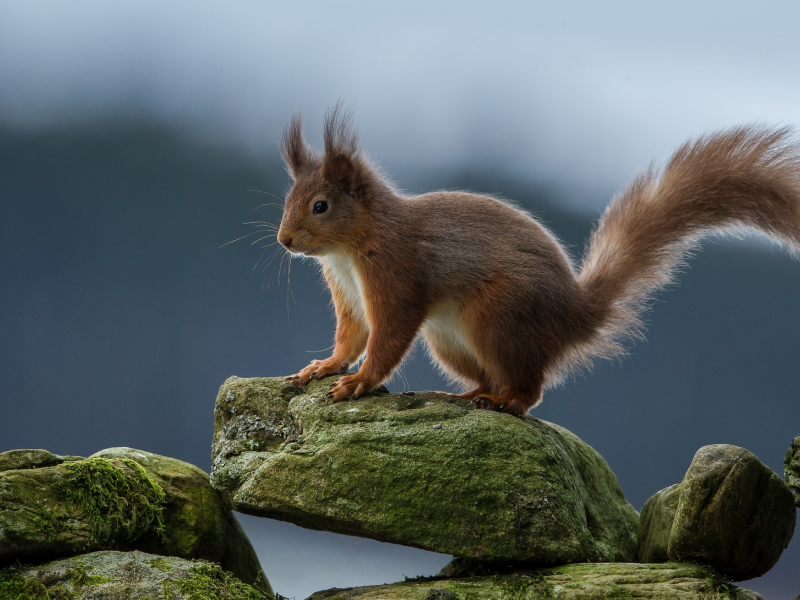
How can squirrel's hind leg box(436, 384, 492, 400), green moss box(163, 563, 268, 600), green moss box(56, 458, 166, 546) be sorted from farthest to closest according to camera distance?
squirrel's hind leg box(436, 384, 492, 400)
green moss box(56, 458, 166, 546)
green moss box(163, 563, 268, 600)

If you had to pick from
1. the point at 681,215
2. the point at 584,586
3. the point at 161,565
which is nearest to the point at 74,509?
the point at 161,565

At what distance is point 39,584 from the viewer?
8.65 feet

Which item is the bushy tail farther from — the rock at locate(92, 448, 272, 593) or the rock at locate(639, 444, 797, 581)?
the rock at locate(92, 448, 272, 593)

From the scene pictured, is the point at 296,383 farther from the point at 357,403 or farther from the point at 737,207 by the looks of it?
the point at 737,207

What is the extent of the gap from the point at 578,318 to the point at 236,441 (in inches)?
69.8

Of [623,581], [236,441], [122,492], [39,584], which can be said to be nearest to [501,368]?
[623,581]

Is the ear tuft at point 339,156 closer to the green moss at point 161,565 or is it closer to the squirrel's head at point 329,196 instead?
the squirrel's head at point 329,196

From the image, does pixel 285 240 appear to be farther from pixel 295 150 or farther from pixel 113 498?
pixel 113 498

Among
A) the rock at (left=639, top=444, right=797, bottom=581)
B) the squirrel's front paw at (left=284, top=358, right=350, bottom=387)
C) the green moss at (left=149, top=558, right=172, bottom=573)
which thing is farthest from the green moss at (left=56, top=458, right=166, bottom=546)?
the rock at (left=639, top=444, right=797, bottom=581)

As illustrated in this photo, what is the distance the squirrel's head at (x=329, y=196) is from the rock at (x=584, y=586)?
1559 mm

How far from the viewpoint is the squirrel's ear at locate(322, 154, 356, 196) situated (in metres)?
3.52

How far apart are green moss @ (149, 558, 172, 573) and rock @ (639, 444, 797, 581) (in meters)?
2.01

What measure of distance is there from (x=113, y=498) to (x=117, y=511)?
0.05 metres

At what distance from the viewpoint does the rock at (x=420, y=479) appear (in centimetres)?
291
